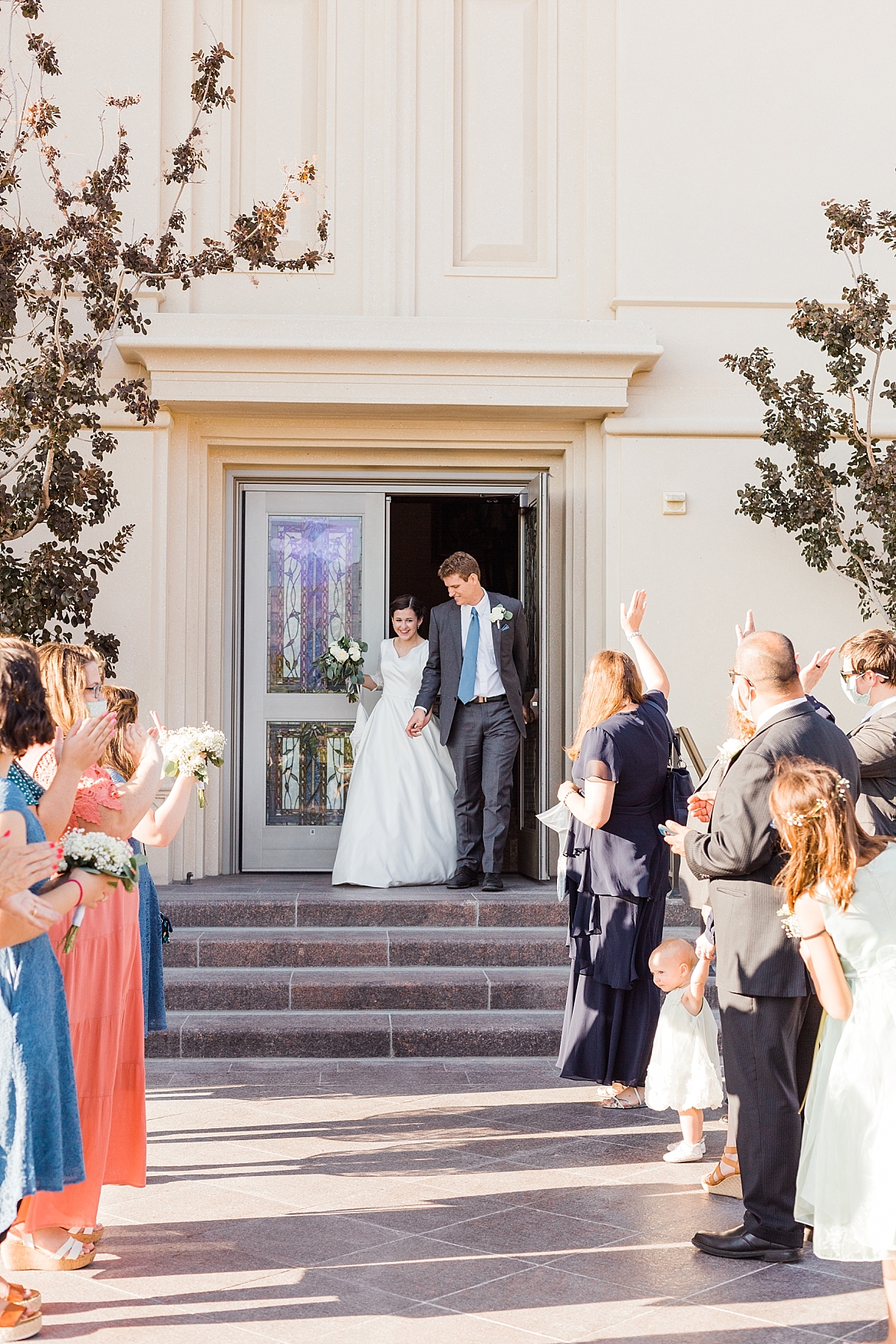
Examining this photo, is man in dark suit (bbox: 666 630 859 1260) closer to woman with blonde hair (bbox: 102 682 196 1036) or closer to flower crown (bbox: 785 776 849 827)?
flower crown (bbox: 785 776 849 827)

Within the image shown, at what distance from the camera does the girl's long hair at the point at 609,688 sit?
572cm

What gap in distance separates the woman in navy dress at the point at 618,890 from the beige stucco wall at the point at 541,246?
136 inches

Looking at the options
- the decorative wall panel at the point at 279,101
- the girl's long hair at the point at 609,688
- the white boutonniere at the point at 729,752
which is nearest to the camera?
the white boutonniere at the point at 729,752

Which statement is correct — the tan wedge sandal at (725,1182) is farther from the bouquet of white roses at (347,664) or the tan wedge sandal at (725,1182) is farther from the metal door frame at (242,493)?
the metal door frame at (242,493)

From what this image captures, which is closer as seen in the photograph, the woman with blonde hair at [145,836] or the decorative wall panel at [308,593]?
the woman with blonde hair at [145,836]

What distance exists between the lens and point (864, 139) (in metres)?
9.50

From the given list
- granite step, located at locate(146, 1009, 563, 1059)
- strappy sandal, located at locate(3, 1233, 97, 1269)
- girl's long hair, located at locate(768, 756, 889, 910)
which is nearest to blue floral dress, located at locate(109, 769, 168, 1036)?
strappy sandal, located at locate(3, 1233, 97, 1269)

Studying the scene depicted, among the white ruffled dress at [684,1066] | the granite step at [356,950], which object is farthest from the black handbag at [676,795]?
the granite step at [356,950]

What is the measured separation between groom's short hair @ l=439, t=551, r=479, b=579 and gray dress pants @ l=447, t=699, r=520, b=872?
893 mm

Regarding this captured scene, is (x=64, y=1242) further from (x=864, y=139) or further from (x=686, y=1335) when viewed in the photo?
(x=864, y=139)

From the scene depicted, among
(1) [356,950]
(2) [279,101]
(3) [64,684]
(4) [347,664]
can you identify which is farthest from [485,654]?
(3) [64,684]

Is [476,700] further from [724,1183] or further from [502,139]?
[724,1183]

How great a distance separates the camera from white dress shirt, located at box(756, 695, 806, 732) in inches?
165

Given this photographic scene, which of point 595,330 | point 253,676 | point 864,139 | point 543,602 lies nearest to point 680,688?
point 543,602
